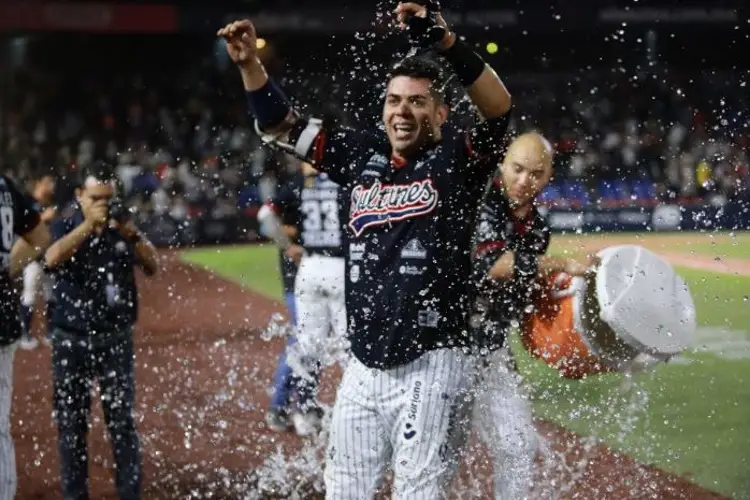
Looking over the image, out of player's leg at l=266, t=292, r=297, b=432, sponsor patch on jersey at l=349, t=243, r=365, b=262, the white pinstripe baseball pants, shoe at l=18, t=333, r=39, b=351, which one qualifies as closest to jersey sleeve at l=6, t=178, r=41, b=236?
sponsor patch on jersey at l=349, t=243, r=365, b=262

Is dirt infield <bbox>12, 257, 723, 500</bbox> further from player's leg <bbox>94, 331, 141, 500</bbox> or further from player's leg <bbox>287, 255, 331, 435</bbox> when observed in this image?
player's leg <bbox>94, 331, 141, 500</bbox>

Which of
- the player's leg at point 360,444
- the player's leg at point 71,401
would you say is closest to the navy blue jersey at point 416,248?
the player's leg at point 360,444

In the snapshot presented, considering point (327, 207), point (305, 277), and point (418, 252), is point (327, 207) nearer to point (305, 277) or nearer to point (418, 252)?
point (305, 277)

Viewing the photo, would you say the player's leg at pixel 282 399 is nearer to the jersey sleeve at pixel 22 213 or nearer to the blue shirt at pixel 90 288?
the blue shirt at pixel 90 288

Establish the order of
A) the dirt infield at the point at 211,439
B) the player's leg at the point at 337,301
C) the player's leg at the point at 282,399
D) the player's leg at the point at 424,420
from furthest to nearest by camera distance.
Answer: the player's leg at the point at 282,399 → the player's leg at the point at 337,301 → the dirt infield at the point at 211,439 → the player's leg at the point at 424,420

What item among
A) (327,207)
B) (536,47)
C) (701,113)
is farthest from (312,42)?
(327,207)

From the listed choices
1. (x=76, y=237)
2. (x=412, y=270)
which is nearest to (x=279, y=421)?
(x=76, y=237)

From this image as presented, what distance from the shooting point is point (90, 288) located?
17.5 ft

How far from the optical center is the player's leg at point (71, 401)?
5262 mm

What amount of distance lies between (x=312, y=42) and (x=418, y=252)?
3235 cm

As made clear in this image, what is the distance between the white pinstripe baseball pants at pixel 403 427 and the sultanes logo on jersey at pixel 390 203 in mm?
497

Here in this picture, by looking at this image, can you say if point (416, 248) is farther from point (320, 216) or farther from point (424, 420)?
point (320, 216)

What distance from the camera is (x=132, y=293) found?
215 inches

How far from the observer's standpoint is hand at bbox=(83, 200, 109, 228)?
513 cm
